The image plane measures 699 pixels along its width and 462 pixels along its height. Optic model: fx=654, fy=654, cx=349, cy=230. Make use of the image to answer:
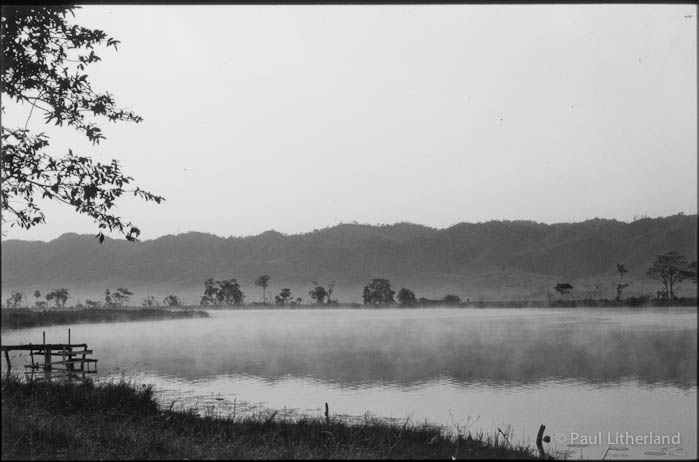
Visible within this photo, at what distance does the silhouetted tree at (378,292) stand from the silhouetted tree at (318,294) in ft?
51.5

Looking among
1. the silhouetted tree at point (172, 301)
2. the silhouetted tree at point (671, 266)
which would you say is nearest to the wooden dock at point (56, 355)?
the silhouetted tree at point (671, 266)

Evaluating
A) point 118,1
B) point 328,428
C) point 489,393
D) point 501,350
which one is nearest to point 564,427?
point 489,393

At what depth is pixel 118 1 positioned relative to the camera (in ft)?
17.2

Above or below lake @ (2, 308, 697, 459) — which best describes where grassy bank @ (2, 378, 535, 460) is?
above

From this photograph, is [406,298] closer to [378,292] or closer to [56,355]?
[378,292]

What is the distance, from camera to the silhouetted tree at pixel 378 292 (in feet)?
579

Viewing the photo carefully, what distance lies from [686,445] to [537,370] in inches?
856

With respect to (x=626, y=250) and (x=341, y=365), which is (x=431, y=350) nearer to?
(x=341, y=365)

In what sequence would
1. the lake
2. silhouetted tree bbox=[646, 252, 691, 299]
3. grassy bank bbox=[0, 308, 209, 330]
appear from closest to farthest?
the lake, grassy bank bbox=[0, 308, 209, 330], silhouetted tree bbox=[646, 252, 691, 299]

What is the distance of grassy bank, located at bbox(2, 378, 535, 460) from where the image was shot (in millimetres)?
9094

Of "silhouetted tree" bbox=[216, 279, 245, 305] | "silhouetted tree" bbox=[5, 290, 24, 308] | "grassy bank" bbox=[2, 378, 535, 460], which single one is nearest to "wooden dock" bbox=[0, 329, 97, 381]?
"grassy bank" bbox=[2, 378, 535, 460]

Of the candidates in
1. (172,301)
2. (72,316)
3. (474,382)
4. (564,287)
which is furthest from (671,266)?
(172,301)

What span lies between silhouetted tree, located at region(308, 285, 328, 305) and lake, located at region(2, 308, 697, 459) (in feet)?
422

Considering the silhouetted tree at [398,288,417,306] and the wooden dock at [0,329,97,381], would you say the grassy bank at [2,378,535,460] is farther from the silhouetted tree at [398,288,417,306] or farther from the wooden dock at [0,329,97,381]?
the silhouetted tree at [398,288,417,306]
